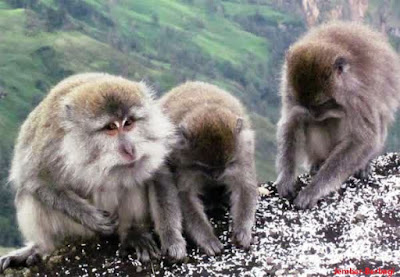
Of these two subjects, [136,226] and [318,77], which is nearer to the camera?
[136,226]

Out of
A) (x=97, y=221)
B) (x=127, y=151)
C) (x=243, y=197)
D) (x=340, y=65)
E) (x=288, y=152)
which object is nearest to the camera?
(x=127, y=151)

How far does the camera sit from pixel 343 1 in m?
101

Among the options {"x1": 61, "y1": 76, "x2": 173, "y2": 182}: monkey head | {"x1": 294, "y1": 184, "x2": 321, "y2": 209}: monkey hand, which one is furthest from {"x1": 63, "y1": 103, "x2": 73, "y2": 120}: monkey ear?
{"x1": 294, "y1": 184, "x2": 321, "y2": 209}: monkey hand

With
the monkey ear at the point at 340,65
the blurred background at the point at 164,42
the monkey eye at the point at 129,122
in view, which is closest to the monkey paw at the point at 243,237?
the monkey eye at the point at 129,122

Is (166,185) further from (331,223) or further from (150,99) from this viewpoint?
(331,223)

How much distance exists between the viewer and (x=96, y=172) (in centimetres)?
541

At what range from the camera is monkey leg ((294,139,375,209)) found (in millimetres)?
6785

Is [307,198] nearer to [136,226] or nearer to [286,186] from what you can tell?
[286,186]

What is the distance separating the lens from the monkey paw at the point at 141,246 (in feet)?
19.0

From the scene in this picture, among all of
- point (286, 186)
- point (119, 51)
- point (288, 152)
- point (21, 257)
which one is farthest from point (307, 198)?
point (119, 51)

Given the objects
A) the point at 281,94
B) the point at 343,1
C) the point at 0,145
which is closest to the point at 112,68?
the point at 0,145

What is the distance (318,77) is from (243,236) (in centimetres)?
192

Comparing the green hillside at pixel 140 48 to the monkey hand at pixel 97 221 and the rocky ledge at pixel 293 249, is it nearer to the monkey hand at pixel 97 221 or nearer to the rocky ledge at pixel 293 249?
the rocky ledge at pixel 293 249

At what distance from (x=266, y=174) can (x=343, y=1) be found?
44.5m
